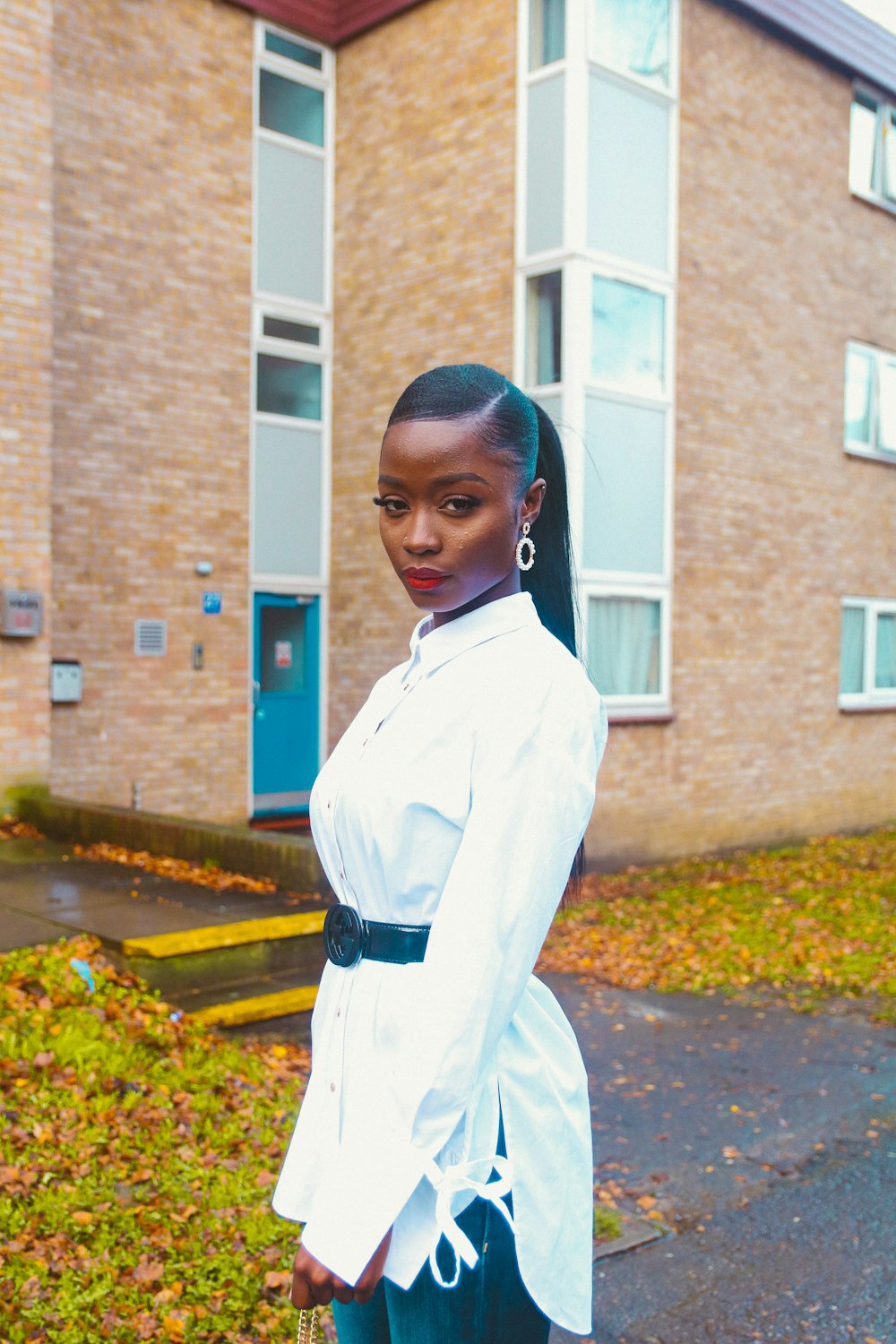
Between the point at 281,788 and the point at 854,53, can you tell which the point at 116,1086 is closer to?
the point at 281,788

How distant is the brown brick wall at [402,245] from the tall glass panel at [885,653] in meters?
6.38

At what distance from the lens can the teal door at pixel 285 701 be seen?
1288 centimetres

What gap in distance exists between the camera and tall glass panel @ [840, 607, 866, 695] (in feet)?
48.2

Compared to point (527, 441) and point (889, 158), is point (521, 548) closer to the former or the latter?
point (527, 441)

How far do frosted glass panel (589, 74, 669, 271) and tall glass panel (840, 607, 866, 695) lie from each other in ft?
16.8

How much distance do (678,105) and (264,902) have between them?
8726 millimetres

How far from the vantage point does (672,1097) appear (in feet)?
18.6

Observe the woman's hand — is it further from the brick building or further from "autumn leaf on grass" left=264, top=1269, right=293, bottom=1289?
the brick building

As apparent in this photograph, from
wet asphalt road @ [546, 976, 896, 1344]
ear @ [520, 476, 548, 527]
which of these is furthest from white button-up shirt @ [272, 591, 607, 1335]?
wet asphalt road @ [546, 976, 896, 1344]

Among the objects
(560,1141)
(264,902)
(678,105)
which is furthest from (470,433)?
(678,105)

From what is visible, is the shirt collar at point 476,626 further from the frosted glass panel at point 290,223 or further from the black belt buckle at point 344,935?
the frosted glass panel at point 290,223

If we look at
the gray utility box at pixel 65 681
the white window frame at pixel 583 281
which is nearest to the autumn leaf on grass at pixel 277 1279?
the white window frame at pixel 583 281

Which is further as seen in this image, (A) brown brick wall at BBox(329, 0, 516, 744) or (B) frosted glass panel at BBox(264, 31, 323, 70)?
(B) frosted glass panel at BBox(264, 31, 323, 70)

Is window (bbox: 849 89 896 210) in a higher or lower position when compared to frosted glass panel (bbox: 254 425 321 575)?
higher
